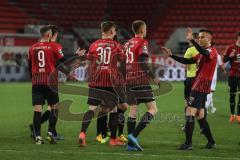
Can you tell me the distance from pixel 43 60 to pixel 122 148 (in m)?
2.17

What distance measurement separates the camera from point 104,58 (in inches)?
400

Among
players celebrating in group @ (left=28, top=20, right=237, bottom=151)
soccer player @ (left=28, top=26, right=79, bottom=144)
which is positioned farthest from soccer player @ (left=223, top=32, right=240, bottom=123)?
soccer player @ (left=28, top=26, right=79, bottom=144)

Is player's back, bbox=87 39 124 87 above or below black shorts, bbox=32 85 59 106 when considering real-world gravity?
above

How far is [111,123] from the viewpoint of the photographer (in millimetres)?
10641

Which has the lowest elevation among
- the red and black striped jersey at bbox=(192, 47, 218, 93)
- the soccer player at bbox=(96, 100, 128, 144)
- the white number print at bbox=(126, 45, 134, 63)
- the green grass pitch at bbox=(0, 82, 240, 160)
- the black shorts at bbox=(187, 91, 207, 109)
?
the green grass pitch at bbox=(0, 82, 240, 160)

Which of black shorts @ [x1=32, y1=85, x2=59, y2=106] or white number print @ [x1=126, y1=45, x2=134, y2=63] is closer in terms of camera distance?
white number print @ [x1=126, y1=45, x2=134, y2=63]

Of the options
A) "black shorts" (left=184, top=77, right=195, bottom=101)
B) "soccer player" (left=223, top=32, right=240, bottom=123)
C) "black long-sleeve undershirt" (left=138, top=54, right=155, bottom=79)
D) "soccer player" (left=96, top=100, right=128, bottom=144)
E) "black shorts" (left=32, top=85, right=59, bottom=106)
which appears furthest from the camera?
"soccer player" (left=223, top=32, right=240, bottom=123)

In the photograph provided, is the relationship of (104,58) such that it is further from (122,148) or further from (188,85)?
(188,85)

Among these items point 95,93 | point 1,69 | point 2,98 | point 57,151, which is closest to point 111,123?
point 95,93

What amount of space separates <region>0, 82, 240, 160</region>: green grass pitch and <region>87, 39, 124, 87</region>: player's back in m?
1.16

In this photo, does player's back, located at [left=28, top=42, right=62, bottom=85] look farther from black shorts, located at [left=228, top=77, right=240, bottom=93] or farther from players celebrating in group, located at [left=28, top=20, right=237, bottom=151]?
black shorts, located at [left=228, top=77, right=240, bottom=93]

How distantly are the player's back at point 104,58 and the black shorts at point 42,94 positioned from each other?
38.0 inches

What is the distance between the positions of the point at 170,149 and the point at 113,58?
185 cm

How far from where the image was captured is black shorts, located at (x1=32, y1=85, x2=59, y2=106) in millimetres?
10656
